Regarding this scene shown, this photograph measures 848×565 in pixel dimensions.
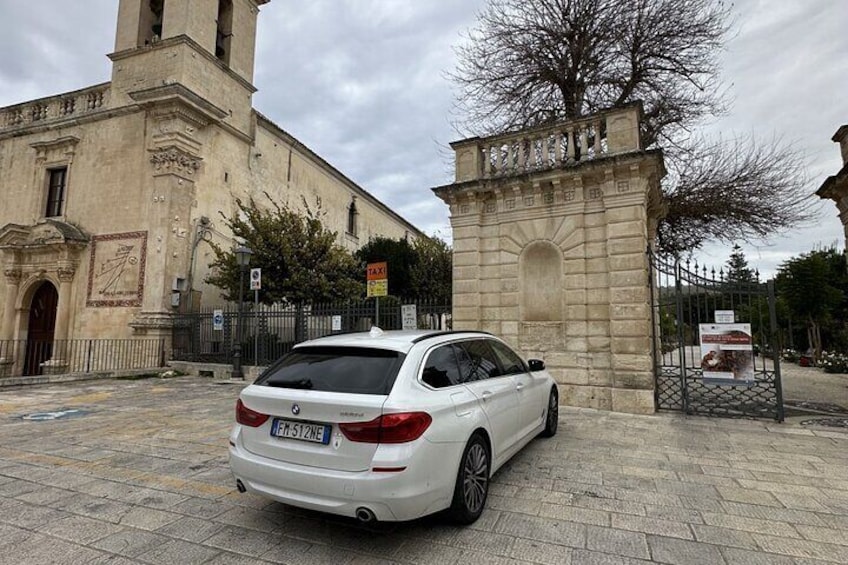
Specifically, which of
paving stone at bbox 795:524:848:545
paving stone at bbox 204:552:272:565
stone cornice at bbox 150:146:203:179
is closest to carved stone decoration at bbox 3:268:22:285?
stone cornice at bbox 150:146:203:179

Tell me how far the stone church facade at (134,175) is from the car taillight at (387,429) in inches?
564

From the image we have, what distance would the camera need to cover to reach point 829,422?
24.0 ft

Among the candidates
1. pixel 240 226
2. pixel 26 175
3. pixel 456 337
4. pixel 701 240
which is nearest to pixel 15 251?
pixel 26 175

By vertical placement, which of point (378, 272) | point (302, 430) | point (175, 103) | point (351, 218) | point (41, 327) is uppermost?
point (175, 103)

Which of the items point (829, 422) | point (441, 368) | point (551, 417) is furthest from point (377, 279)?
point (829, 422)

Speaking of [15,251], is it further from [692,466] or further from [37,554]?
[692,466]

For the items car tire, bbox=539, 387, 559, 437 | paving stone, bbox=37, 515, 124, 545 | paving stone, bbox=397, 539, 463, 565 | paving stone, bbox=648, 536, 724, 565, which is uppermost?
car tire, bbox=539, 387, 559, 437

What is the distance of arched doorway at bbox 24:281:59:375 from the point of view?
1712cm

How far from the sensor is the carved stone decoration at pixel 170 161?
15.6 metres

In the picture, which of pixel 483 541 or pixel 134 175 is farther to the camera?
pixel 134 175

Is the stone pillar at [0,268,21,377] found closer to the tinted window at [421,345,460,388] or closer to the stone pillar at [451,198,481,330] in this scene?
the stone pillar at [451,198,481,330]

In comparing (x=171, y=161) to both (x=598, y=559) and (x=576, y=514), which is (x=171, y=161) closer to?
→ (x=576, y=514)

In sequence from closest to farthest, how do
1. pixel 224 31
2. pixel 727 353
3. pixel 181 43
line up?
pixel 727 353
pixel 181 43
pixel 224 31

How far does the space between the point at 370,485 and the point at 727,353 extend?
7.15m
